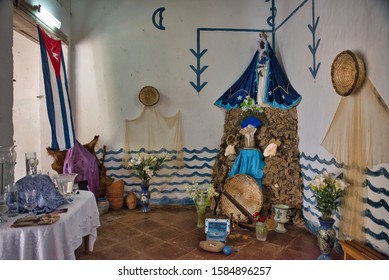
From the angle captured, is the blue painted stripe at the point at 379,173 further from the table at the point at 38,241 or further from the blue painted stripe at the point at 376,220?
the table at the point at 38,241

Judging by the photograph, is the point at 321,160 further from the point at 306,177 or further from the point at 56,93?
the point at 56,93

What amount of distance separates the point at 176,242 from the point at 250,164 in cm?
156

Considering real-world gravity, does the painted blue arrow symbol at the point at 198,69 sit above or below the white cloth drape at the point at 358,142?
above

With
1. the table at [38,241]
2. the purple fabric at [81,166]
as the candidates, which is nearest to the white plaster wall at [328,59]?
the table at [38,241]

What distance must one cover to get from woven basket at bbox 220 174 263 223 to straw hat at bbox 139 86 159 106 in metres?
1.81

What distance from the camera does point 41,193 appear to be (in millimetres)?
1970

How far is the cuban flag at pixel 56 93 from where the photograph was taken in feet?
9.53

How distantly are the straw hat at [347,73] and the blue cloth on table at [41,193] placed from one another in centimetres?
264

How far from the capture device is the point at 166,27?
14.4 feet

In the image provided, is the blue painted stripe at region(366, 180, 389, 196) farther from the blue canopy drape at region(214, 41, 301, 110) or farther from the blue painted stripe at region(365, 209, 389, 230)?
the blue canopy drape at region(214, 41, 301, 110)

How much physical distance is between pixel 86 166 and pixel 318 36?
351 centimetres

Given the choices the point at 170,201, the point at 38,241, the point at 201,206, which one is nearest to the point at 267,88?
the point at 201,206

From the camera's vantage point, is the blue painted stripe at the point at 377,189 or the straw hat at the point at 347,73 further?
the straw hat at the point at 347,73
